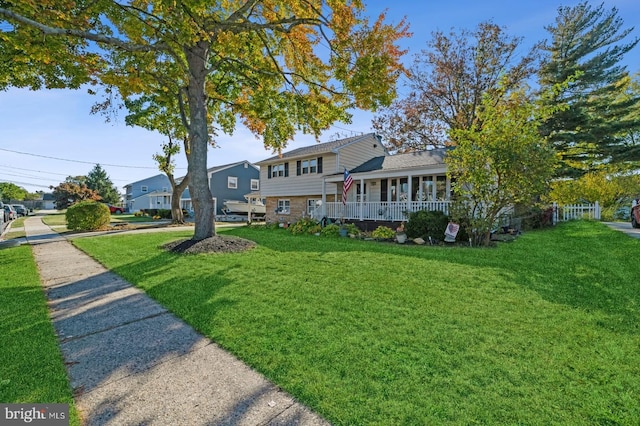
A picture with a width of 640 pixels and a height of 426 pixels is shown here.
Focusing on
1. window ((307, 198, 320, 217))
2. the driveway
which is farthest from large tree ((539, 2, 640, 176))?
window ((307, 198, 320, 217))

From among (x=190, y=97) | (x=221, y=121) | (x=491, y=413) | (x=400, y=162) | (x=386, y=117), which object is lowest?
(x=491, y=413)

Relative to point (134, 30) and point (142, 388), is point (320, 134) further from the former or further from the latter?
point (142, 388)

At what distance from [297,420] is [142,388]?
139 centimetres

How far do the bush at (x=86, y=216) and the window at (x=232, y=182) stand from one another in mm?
17439

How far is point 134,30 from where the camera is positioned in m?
9.08

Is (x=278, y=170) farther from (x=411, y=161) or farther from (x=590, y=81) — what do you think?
(x=590, y=81)

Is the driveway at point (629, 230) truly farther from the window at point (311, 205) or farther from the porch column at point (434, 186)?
the window at point (311, 205)

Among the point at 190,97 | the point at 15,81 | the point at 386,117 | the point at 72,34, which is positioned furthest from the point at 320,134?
the point at 386,117

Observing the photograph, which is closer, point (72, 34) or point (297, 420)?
point (297, 420)

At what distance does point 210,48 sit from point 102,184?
60702 mm

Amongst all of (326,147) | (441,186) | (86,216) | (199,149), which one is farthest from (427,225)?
(86,216)

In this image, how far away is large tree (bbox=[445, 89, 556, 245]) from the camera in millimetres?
8781

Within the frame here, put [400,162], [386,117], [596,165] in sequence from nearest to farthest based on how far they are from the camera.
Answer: [400,162]
[596,165]
[386,117]

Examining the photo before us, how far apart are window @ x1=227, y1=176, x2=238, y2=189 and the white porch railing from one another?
20485 millimetres
